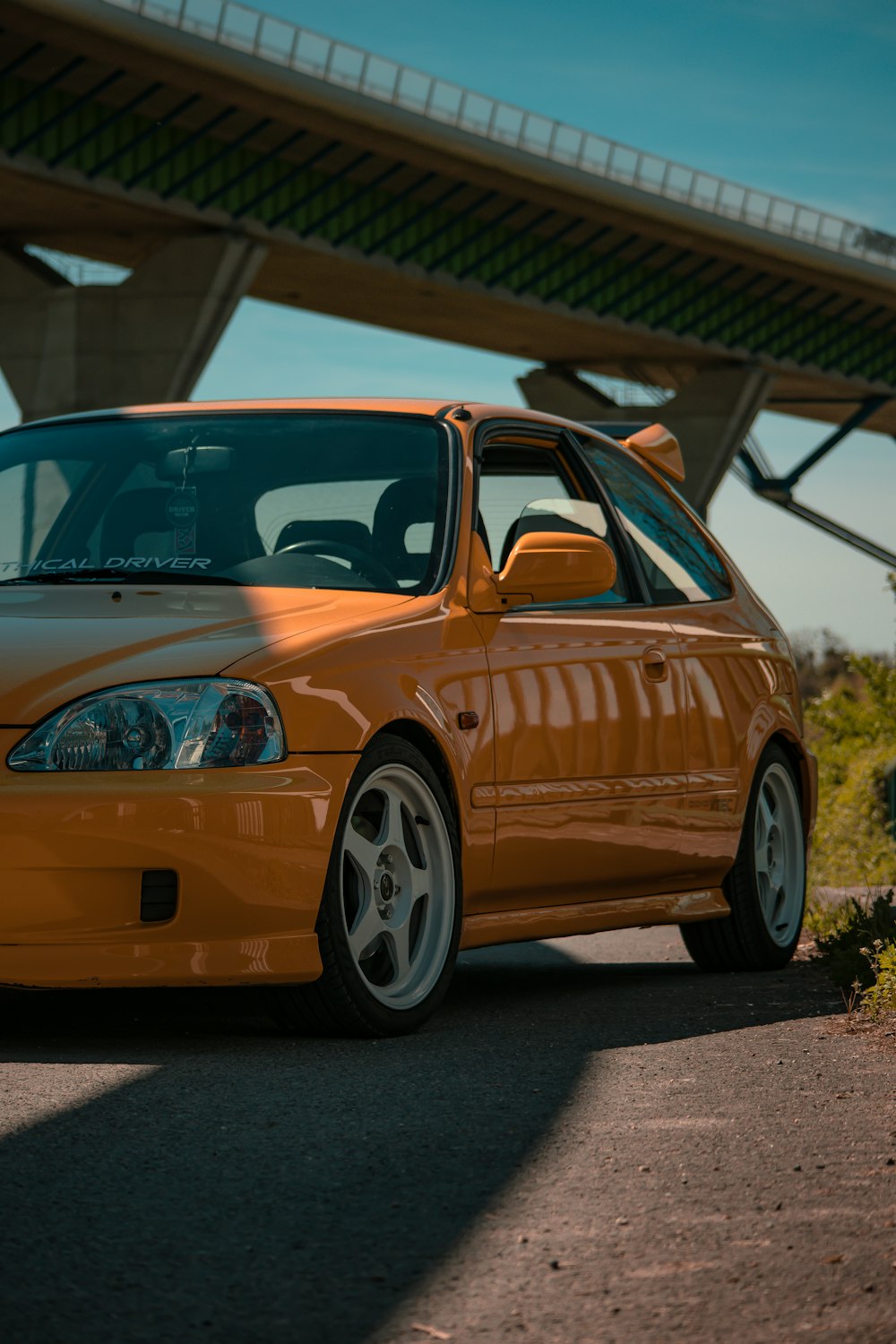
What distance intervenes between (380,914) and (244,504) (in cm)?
147

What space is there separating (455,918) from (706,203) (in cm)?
4694

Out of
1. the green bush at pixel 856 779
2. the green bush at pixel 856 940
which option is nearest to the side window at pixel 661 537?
the green bush at pixel 856 940

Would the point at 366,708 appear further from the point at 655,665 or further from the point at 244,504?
the point at 655,665

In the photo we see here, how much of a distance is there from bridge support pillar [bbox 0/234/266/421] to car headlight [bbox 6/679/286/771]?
38528 mm

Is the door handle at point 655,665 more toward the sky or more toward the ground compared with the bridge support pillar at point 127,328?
more toward the ground

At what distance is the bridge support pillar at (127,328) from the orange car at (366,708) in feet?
119

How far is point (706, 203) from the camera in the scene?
166 feet

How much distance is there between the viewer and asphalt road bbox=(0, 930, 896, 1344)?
2.95m

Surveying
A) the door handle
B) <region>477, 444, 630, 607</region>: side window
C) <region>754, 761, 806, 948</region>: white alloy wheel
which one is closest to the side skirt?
<region>754, 761, 806, 948</region>: white alloy wheel

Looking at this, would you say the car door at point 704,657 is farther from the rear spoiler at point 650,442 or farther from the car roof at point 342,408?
the car roof at point 342,408

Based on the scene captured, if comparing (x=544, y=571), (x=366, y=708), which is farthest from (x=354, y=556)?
(x=366, y=708)

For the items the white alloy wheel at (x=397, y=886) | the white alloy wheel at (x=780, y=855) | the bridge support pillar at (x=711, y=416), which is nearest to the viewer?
the white alloy wheel at (x=397, y=886)

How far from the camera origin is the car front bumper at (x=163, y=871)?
4.89m

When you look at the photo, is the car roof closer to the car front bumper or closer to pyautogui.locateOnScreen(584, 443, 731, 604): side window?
pyautogui.locateOnScreen(584, 443, 731, 604): side window
